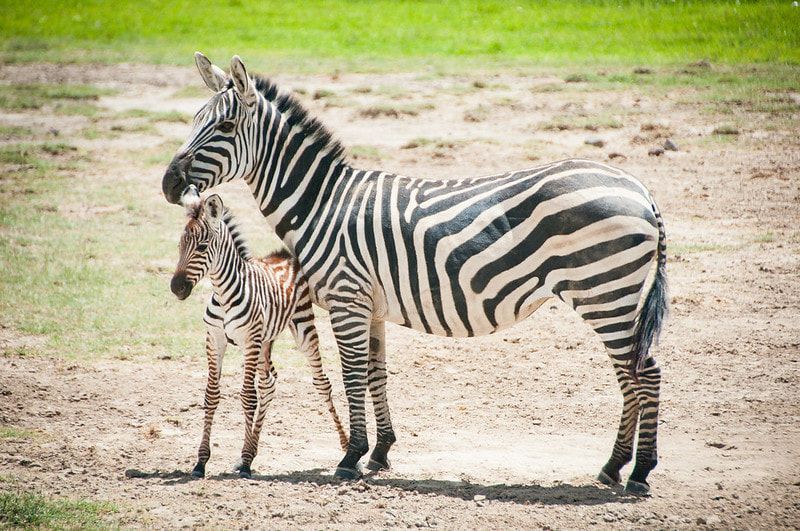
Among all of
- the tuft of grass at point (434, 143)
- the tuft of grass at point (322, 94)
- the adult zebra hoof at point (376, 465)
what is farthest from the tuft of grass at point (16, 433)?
the tuft of grass at point (322, 94)

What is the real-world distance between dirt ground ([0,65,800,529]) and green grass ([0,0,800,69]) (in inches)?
142

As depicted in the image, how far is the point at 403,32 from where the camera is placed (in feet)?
87.8

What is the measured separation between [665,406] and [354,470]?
3.04m

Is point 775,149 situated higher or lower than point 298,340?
higher

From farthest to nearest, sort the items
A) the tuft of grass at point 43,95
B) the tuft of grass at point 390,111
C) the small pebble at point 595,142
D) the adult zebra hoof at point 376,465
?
the tuft of grass at point 43,95, the tuft of grass at point 390,111, the small pebble at point 595,142, the adult zebra hoof at point 376,465

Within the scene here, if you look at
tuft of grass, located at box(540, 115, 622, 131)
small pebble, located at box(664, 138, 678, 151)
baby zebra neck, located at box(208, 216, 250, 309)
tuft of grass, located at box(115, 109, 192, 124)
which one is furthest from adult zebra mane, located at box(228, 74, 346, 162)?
tuft of grass, located at box(115, 109, 192, 124)

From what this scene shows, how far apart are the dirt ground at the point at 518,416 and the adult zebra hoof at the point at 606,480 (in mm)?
92

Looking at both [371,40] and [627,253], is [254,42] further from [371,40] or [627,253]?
[627,253]

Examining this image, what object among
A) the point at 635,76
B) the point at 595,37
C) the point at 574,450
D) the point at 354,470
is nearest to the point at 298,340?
the point at 354,470

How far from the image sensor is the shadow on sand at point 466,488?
6910 millimetres

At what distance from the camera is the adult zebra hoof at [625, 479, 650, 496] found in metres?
6.96

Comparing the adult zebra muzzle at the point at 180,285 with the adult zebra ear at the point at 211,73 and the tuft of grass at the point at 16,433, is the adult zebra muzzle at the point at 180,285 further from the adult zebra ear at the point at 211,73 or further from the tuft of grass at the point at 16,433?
the tuft of grass at the point at 16,433

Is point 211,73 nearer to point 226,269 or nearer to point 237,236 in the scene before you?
point 237,236

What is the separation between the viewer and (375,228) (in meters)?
7.48
